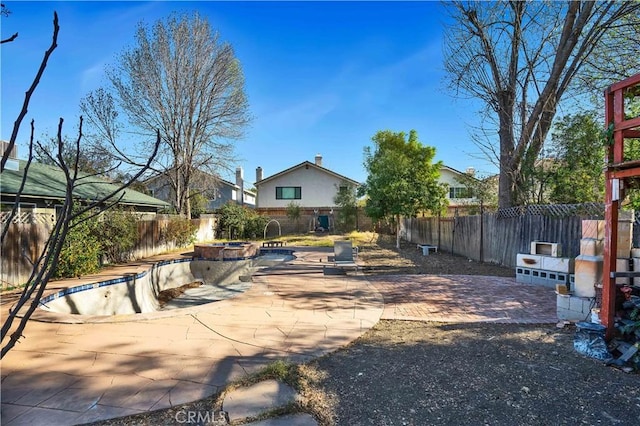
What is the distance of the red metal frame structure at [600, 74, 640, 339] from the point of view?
12.4 feet

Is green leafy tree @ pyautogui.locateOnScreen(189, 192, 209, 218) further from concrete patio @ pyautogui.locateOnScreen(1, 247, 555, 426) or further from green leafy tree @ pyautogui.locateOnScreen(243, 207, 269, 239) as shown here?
concrete patio @ pyautogui.locateOnScreen(1, 247, 555, 426)

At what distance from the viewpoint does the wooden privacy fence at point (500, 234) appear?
777 cm

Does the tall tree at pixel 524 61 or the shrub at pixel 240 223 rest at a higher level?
the tall tree at pixel 524 61

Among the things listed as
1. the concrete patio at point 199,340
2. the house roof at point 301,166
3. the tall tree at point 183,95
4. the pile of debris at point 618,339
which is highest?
the tall tree at point 183,95

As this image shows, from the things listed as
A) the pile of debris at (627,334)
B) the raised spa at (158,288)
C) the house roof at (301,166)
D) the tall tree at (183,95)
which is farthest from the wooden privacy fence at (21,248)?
the house roof at (301,166)

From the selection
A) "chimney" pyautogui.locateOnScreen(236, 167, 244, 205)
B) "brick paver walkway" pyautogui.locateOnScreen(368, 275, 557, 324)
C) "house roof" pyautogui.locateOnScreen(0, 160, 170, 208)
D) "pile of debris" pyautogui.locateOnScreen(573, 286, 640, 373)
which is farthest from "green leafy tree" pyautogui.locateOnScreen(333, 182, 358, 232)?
"pile of debris" pyautogui.locateOnScreen(573, 286, 640, 373)

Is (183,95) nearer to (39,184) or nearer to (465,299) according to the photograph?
(39,184)

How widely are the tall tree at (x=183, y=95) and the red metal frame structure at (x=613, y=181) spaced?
18783 millimetres

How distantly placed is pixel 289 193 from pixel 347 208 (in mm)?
7113

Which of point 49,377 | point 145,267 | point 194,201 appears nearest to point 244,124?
point 194,201

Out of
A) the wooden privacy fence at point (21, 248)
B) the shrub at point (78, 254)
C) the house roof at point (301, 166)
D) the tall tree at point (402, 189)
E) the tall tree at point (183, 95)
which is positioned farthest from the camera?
the house roof at point (301, 166)

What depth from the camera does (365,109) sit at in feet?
57.2

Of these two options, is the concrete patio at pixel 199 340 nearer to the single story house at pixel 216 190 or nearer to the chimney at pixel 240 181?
the single story house at pixel 216 190

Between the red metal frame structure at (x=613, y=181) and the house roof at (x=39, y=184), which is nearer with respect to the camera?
the red metal frame structure at (x=613, y=181)
